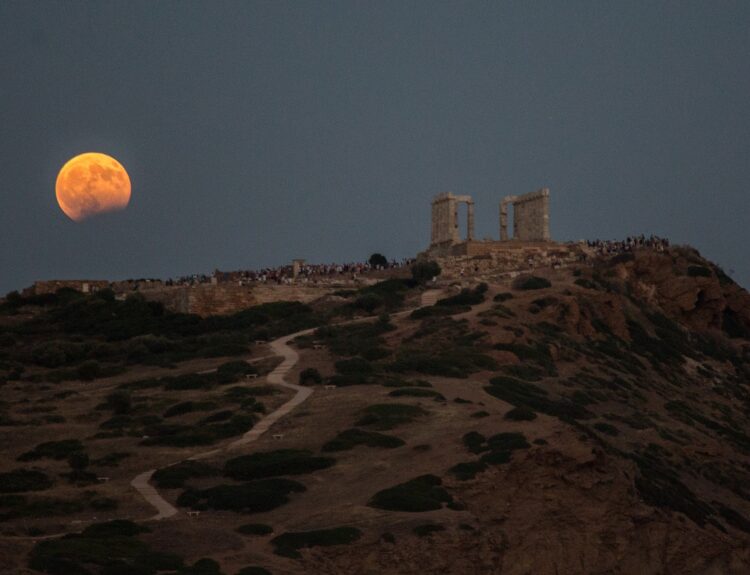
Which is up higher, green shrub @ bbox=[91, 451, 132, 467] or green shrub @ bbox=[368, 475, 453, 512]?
green shrub @ bbox=[368, 475, 453, 512]

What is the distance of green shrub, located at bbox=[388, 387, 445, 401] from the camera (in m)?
47.3

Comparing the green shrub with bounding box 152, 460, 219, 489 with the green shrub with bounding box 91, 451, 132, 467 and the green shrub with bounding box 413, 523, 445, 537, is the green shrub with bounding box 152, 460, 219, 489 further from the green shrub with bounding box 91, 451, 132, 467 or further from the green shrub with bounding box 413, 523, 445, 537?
the green shrub with bounding box 413, 523, 445, 537

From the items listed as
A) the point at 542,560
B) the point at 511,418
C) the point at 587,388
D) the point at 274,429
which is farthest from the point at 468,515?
the point at 587,388

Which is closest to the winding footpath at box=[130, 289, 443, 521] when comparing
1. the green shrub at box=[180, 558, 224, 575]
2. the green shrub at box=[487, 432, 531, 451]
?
the green shrub at box=[180, 558, 224, 575]

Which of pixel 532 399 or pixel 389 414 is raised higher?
pixel 389 414

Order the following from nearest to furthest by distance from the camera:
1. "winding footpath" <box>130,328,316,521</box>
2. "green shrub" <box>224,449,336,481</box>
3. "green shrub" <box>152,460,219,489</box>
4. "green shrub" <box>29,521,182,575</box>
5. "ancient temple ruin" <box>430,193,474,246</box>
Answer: "green shrub" <box>29,521,182,575</box>
"winding footpath" <box>130,328,316,521</box>
"green shrub" <box>152,460,219,489</box>
"green shrub" <box>224,449,336,481</box>
"ancient temple ruin" <box>430,193,474,246</box>

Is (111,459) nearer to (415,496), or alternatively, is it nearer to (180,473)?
(180,473)

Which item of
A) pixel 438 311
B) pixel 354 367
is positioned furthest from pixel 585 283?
pixel 354 367

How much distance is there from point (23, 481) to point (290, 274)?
171 feet

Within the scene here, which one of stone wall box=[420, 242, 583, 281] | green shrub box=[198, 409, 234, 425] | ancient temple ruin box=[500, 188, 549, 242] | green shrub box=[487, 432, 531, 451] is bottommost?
green shrub box=[198, 409, 234, 425]

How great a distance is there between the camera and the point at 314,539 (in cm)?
3189

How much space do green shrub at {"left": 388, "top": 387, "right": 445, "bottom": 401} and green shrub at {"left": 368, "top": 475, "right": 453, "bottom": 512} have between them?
10.1 metres

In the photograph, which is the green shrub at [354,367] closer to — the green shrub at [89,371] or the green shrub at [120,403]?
the green shrub at [120,403]

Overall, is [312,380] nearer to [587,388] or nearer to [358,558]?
[587,388]
